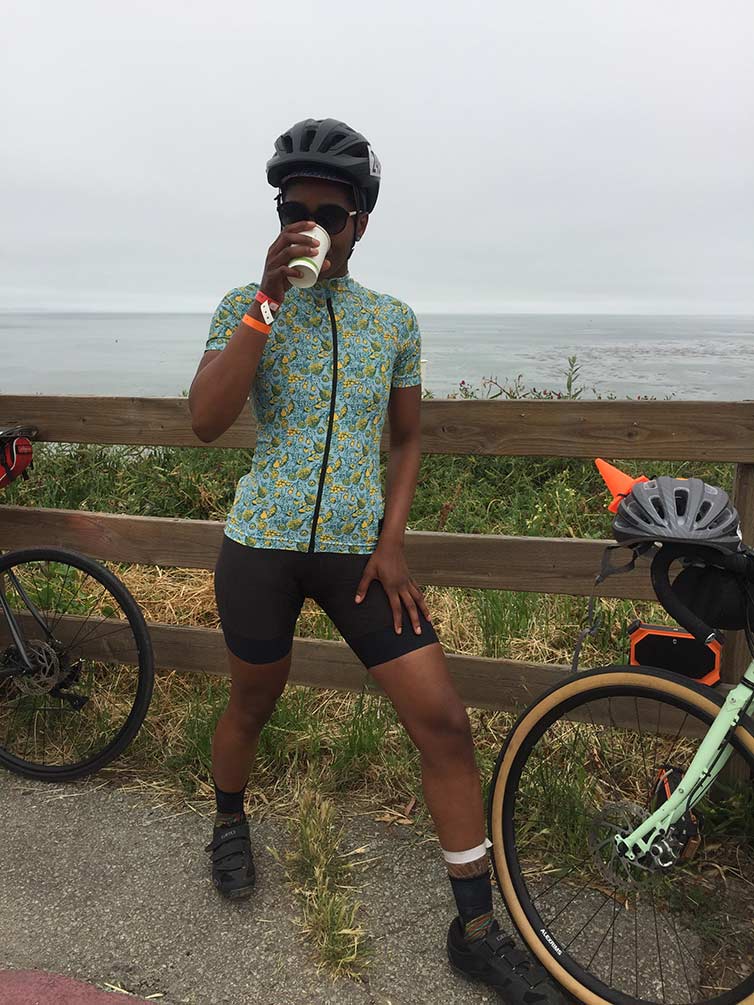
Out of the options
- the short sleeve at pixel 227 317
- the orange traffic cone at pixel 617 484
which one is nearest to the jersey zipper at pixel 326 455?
the short sleeve at pixel 227 317

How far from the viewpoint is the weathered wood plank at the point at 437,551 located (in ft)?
8.86

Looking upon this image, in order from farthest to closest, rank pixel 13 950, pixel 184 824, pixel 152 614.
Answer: pixel 152 614 → pixel 184 824 → pixel 13 950

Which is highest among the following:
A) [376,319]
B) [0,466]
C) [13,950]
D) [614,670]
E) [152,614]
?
[376,319]

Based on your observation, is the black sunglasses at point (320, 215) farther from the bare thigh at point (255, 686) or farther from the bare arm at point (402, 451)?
the bare thigh at point (255, 686)

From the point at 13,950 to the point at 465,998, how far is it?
4.23 ft

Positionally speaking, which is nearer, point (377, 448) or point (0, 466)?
point (377, 448)

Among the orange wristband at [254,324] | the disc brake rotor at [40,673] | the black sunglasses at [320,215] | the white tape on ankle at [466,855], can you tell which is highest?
the black sunglasses at [320,215]

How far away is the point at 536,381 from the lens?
21.2ft

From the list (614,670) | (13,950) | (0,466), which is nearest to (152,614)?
(0,466)

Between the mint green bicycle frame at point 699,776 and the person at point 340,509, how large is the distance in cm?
41

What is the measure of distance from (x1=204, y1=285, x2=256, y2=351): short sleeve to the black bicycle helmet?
301 millimetres

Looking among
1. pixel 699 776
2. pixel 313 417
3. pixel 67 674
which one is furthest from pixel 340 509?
pixel 67 674

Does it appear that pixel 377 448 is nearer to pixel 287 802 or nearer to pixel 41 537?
pixel 287 802

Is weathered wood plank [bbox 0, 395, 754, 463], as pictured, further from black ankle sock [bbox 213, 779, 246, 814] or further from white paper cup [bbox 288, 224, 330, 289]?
black ankle sock [bbox 213, 779, 246, 814]
